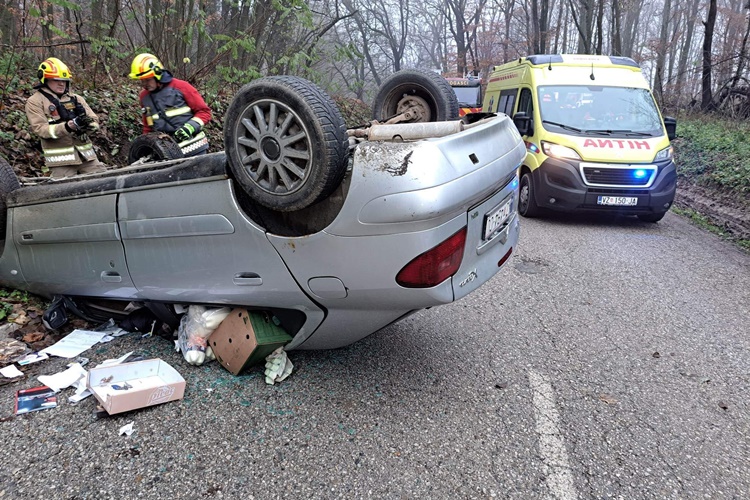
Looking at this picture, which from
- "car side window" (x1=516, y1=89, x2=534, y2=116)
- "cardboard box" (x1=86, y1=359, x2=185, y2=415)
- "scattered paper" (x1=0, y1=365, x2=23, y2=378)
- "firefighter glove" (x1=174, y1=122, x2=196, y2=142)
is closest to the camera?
"cardboard box" (x1=86, y1=359, x2=185, y2=415)

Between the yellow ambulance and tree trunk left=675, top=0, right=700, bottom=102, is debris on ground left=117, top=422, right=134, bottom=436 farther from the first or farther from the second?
tree trunk left=675, top=0, right=700, bottom=102

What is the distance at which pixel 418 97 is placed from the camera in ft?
12.6

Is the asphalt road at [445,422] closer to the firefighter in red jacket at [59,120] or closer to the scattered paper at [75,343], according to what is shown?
the scattered paper at [75,343]

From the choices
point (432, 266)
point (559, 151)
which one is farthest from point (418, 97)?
point (559, 151)

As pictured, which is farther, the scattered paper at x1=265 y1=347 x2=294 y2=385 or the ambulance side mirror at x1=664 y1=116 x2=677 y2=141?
the ambulance side mirror at x1=664 y1=116 x2=677 y2=141

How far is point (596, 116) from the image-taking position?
7.84m

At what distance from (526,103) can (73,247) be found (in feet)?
24.0

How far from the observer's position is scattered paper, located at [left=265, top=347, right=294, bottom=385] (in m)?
2.93

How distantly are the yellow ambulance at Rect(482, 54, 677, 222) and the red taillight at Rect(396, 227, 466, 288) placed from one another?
5.36 metres

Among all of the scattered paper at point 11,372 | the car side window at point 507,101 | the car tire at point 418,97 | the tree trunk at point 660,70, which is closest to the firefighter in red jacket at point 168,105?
the car tire at point 418,97

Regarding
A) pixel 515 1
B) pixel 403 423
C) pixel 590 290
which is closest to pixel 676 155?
pixel 590 290

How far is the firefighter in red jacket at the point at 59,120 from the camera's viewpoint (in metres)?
4.84

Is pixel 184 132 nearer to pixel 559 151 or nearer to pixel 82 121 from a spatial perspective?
pixel 82 121

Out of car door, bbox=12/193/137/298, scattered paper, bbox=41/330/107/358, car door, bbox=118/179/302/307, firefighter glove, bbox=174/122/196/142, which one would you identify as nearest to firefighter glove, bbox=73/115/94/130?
firefighter glove, bbox=174/122/196/142
